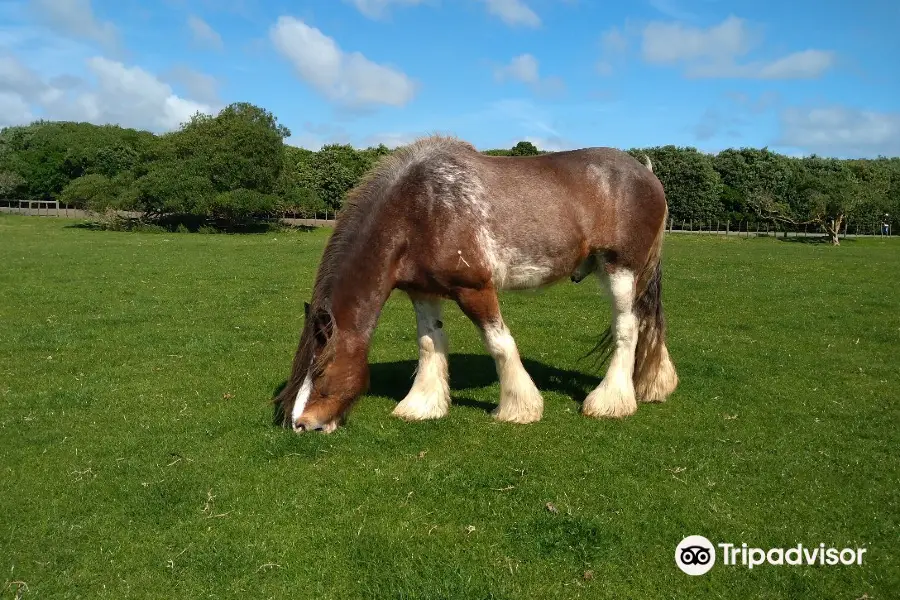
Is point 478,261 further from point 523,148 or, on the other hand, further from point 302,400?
point 523,148

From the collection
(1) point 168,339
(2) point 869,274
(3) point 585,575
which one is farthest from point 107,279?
(2) point 869,274

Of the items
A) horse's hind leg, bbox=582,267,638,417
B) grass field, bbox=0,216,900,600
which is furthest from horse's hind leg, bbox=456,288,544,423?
horse's hind leg, bbox=582,267,638,417

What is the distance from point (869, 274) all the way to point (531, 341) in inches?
687

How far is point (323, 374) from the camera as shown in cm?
692

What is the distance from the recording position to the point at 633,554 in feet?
15.8

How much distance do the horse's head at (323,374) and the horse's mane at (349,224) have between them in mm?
12

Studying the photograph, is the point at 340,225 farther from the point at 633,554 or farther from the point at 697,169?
the point at 697,169

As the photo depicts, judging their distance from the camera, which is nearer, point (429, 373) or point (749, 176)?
point (429, 373)

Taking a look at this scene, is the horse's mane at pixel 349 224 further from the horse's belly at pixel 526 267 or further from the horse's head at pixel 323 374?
the horse's belly at pixel 526 267

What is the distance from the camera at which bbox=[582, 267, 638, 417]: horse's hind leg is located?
26.1 ft

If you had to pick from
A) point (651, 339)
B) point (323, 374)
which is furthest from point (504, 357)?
point (651, 339)

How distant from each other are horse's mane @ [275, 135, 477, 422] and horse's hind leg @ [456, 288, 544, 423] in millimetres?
1483

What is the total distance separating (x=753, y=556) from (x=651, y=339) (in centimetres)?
397

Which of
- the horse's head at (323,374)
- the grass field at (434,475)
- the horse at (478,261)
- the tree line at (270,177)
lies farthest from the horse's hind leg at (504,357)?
the tree line at (270,177)
